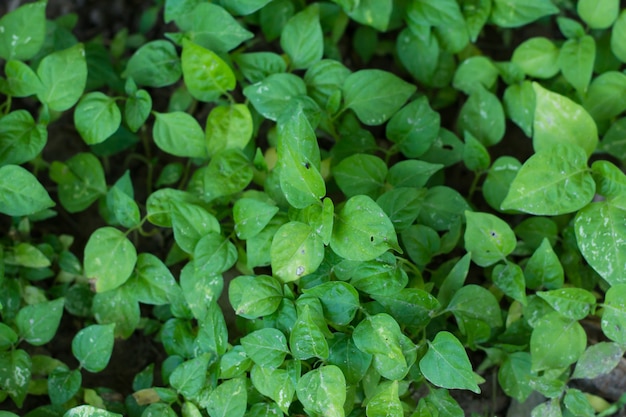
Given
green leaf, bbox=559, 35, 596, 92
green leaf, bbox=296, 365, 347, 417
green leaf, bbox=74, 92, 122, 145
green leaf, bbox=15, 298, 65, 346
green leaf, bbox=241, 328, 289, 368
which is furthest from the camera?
green leaf, bbox=559, 35, 596, 92

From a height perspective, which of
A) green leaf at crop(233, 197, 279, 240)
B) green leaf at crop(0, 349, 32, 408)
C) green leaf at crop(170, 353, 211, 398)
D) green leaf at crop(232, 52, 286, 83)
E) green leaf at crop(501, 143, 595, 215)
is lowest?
green leaf at crop(0, 349, 32, 408)

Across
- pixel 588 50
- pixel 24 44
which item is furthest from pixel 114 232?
pixel 588 50

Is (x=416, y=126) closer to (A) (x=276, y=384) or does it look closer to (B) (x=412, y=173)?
(B) (x=412, y=173)

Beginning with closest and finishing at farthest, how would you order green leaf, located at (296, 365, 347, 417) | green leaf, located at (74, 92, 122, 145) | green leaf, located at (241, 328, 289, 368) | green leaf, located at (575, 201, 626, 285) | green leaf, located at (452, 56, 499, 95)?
1. green leaf, located at (296, 365, 347, 417)
2. green leaf, located at (241, 328, 289, 368)
3. green leaf, located at (575, 201, 626, 285)
4. green leaf, located at (74, 92, 122, 145)
5. green leaf, located at (452, 56, 499, 95)

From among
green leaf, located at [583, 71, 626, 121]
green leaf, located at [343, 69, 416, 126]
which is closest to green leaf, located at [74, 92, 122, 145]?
green leaf, located at [343, 69, 416, 126]

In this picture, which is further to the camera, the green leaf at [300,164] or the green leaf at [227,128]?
the green leaf at [227,128]

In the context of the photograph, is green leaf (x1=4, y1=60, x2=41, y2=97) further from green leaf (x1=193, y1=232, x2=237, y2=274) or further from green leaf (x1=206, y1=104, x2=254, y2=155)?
green leaf (x1=193, y1=232, x2=237, y2=274)

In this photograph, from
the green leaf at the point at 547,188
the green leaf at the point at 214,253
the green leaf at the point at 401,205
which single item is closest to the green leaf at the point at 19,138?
→ the green leaf at the point at 214,253

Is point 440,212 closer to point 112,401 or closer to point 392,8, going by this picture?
point 392,8

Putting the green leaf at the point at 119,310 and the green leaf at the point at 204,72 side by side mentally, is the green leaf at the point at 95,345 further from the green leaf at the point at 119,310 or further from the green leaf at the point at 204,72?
the green leaf at the point at 204,72
